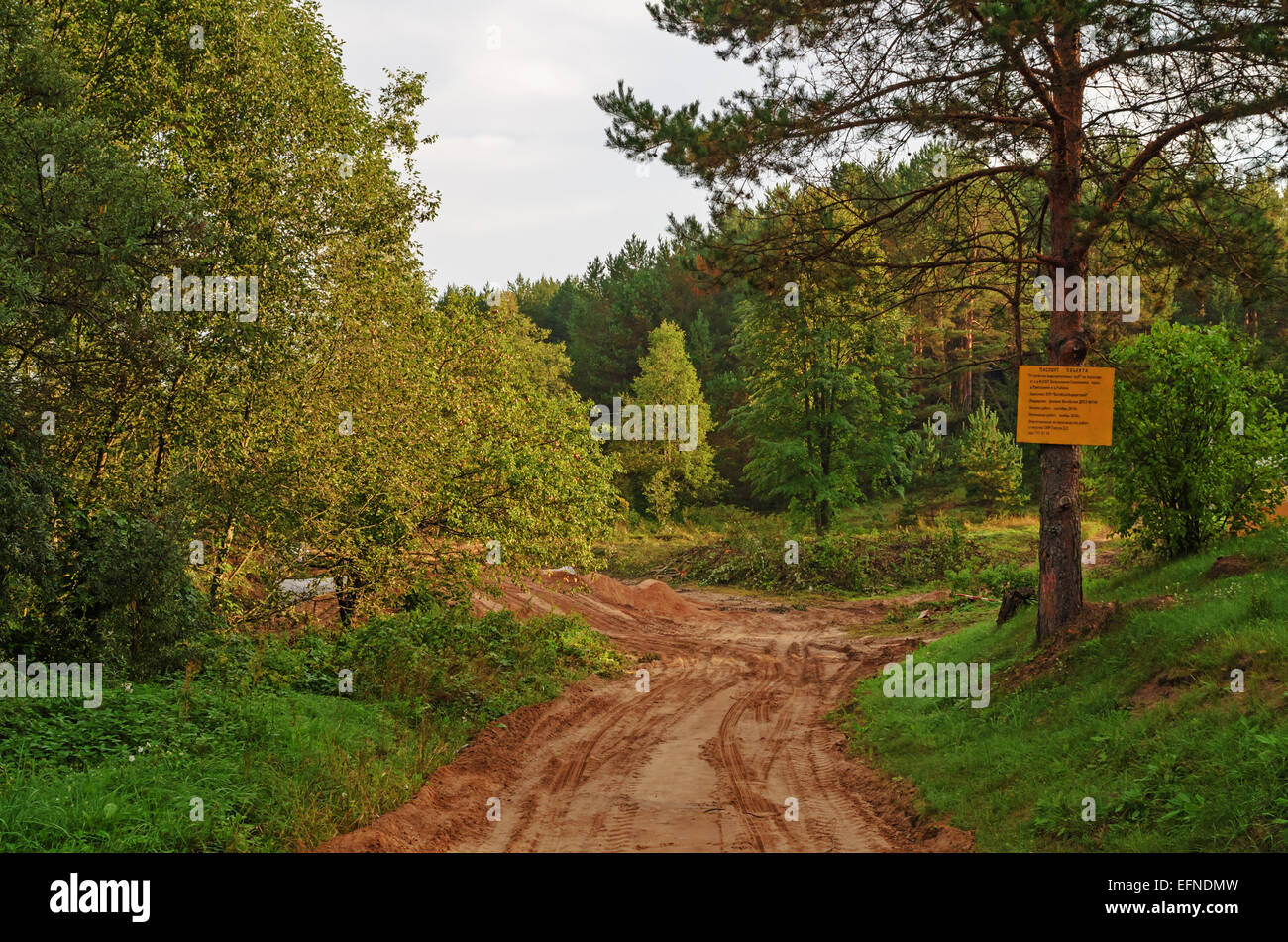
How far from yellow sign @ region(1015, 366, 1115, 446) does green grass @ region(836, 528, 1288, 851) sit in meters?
2.19

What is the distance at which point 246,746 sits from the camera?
841 cm

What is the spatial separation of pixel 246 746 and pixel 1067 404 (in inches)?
399

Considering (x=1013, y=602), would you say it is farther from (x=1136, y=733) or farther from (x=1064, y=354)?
(x=1136, y=733)

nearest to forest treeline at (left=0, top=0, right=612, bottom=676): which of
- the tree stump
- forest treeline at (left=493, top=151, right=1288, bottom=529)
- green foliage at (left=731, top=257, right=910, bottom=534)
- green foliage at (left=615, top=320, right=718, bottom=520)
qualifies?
forest treeline at (left=493, top=151, right=1288, bottom=529)

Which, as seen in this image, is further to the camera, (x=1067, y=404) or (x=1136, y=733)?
(x=1067, y=404)

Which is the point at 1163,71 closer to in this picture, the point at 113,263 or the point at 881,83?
the point at 881,83

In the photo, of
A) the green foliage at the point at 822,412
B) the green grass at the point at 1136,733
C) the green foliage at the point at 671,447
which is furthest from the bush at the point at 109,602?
the green foliage at the point at 671,447

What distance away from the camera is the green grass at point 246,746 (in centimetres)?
658

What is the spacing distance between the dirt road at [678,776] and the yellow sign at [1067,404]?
15.9 ft

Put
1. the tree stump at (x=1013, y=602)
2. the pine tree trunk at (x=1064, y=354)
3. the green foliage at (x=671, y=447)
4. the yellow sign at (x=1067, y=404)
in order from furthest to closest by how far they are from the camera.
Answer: the green foliage at (x=671, y=447), the tree stump at (x=1013, y=602), the pine tree trunk at (x=1064, y=354), the yellow sign at (x=1067, y=404)

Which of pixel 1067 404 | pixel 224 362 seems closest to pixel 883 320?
pixel 1067 404

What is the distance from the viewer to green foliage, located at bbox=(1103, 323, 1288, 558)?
37.9 ft

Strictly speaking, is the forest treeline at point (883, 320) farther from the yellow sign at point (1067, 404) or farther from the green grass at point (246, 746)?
the green grass at point (246, 746)

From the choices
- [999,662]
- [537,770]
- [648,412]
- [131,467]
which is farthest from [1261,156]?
[648,412]
